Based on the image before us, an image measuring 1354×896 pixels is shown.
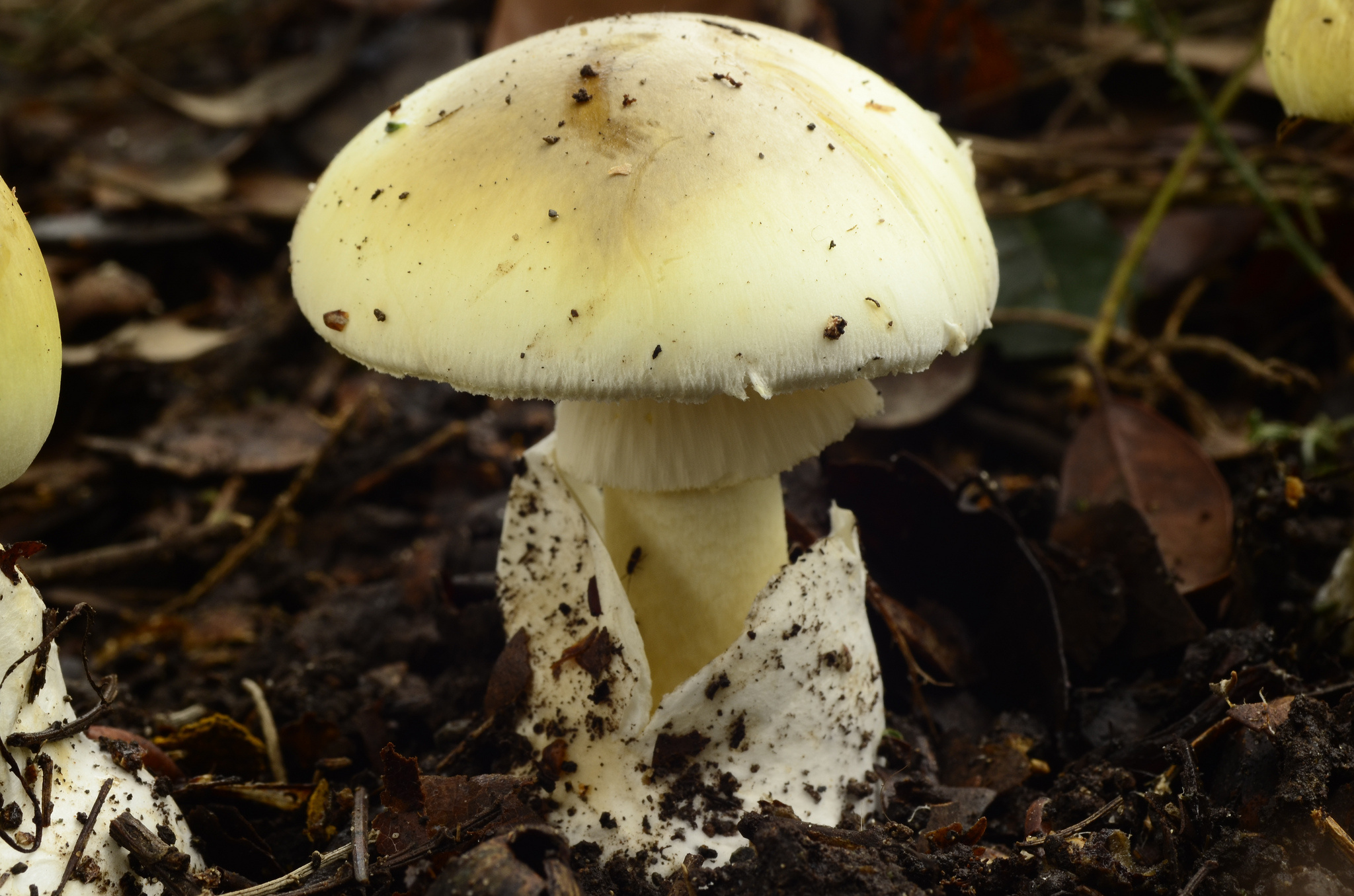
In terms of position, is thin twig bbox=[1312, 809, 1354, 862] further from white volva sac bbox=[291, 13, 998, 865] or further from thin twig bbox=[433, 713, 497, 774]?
thin twig bbox=[433, 713, 497, 774]

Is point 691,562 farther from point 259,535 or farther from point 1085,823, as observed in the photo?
point 259,535

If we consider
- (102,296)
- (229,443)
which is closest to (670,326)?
(229,443)

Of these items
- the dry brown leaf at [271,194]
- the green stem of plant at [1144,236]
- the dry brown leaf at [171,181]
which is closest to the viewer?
the green stem of plant at [1144,236]

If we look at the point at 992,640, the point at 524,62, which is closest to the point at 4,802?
the point at 524,62

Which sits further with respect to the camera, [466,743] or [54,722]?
[466,743]

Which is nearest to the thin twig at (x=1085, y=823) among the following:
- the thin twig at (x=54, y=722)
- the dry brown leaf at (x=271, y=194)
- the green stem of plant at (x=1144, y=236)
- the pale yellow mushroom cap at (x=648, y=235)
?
the pale yellow mushroom cap at (x=648, y=235)

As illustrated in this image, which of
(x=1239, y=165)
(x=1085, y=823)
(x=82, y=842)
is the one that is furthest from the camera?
(x=1239, y=165)

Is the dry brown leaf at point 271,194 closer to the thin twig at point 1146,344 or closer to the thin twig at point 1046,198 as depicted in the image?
the thin twig at point 1046,198
